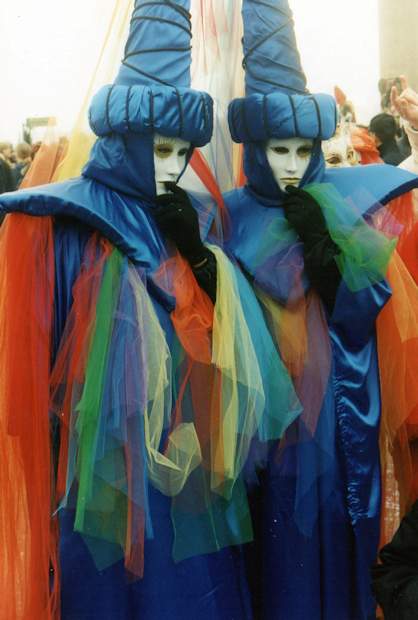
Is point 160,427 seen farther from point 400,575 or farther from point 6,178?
point 6,178

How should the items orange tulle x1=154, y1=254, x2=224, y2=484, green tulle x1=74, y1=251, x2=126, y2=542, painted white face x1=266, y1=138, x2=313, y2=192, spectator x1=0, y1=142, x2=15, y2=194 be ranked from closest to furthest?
green tulle x1=74, y1=251, x2=126, y2=542
orange tulle x1=154, y1=254, x2=224, y2=484
painted white face x1=266, y1=138, x2=313, y2=192
spectator x1=0, y1=142, x2=15, y2=194

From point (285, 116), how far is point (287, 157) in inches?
4.3

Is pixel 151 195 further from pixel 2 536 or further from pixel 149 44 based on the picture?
pixel 2 536

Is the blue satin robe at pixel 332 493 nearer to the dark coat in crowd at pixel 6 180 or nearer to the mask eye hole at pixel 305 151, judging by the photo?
the mask eye hole at pixel 305 151

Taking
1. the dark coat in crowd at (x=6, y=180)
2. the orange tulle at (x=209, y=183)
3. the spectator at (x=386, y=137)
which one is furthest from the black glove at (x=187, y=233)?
the dark coat in crowd at (x=6, y=180)

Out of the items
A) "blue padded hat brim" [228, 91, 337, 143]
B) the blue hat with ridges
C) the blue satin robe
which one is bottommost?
the blue satin robe

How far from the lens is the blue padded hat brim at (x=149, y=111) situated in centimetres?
185

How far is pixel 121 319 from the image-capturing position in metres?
1.76

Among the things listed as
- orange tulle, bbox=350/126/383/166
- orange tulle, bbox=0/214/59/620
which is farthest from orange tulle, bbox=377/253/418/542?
orange tulle, bbox=350/126/383/166

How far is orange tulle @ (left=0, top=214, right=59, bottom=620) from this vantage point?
68.7 inches

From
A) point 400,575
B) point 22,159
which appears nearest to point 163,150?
point 400,575

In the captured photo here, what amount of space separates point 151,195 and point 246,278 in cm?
32

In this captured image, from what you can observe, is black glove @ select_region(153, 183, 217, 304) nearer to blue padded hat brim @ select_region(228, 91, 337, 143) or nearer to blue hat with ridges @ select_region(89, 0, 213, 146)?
blue hat with ridges @ select_region(89, 0, 213, 146)

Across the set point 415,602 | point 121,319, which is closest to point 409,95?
point 121,319
